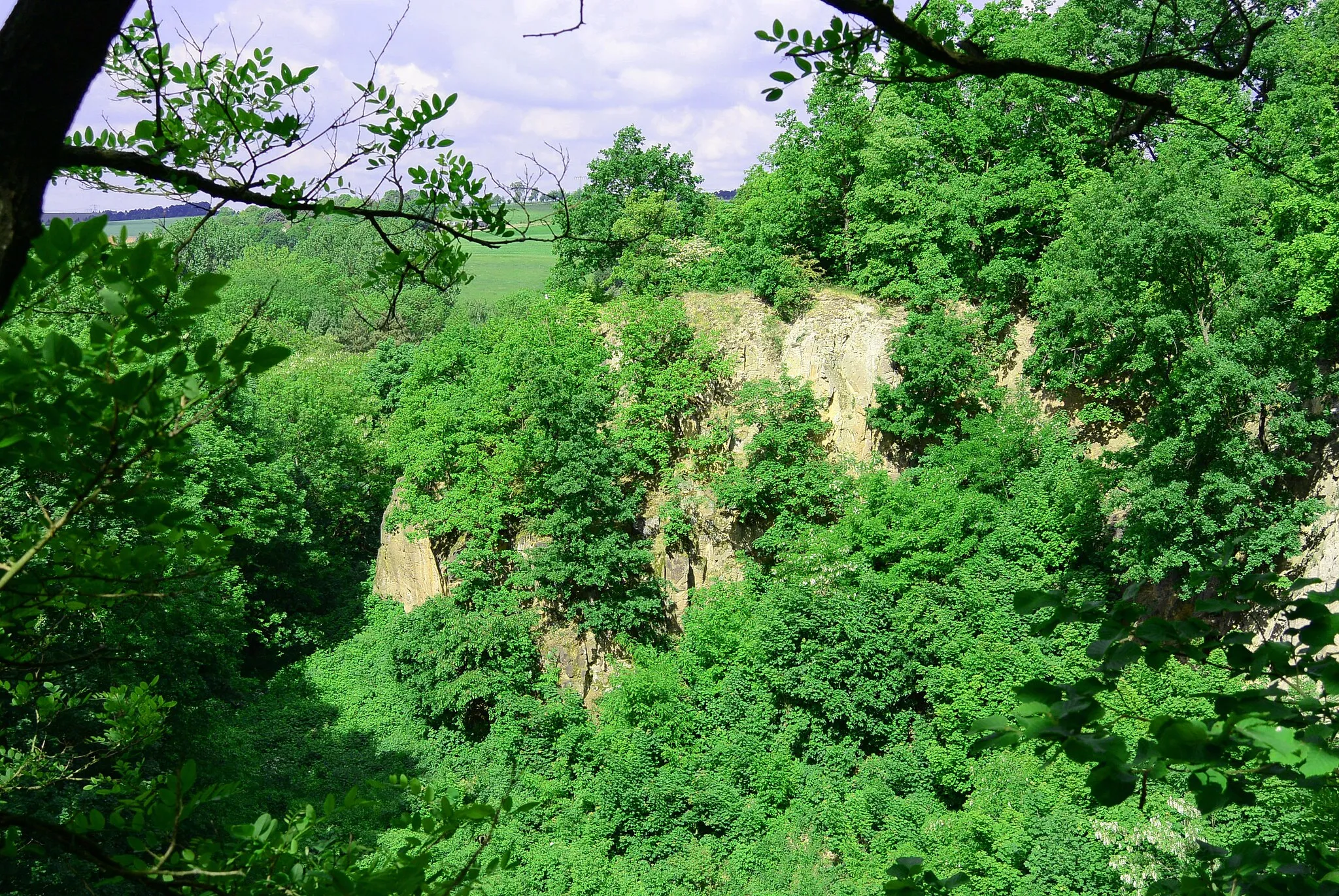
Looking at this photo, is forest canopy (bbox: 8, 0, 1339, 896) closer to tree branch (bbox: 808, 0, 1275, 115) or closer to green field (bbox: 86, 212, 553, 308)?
tree branch (bbox: 808, 0, 1275, 115)

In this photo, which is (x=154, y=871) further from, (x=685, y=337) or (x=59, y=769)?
(x=685, y=337)

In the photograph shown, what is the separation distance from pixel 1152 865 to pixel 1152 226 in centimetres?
812

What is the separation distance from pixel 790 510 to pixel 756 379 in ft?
9.24

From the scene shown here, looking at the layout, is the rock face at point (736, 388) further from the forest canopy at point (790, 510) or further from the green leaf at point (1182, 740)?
the green leaf at point (1182, 740)

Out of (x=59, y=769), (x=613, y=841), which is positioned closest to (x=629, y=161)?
(x=613, y=841)

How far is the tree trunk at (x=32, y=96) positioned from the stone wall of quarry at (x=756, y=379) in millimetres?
14660

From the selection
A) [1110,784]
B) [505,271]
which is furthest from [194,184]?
[505,271]

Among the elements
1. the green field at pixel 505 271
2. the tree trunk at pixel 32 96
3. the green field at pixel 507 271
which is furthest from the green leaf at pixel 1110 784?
the green field at pixel 507 271

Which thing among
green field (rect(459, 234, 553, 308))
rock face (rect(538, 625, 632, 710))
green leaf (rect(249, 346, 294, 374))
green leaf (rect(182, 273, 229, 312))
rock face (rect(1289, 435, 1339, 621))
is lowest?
rock face (rect(538, 625, 632, 710))

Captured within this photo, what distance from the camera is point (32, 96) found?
1.36 metres

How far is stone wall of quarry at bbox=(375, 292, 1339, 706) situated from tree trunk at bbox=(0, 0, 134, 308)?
1466cm

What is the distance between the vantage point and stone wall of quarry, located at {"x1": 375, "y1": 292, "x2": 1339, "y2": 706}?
15664 millimetres

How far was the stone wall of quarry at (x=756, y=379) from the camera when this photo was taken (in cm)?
1566

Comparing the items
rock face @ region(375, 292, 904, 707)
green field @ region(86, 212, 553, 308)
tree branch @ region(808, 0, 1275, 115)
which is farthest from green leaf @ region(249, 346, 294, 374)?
green field @ region(86, 212, 553, 308)
